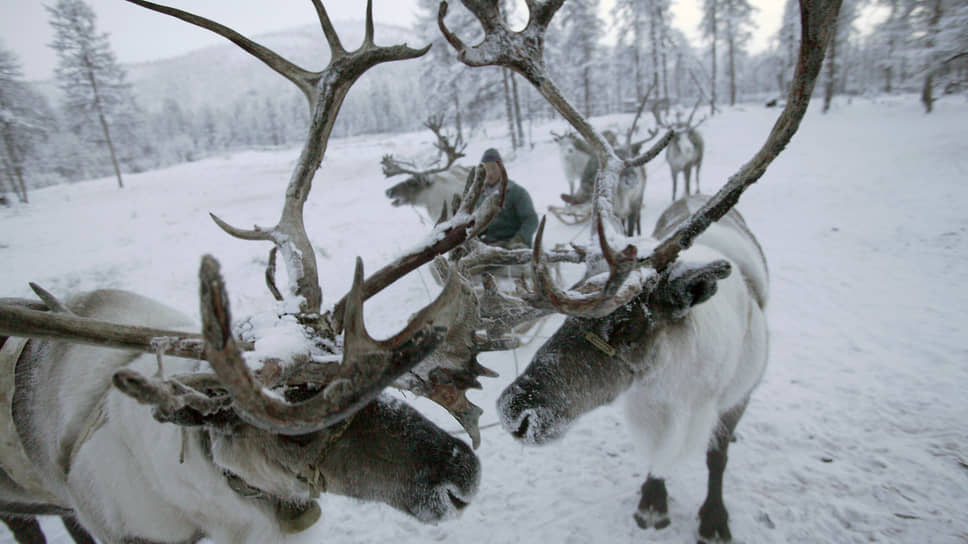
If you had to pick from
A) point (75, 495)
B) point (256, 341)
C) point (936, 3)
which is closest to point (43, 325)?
point (256, 341)

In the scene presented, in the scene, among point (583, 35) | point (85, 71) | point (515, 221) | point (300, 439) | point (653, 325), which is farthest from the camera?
point (583, 35)

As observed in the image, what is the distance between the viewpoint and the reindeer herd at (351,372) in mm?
1173

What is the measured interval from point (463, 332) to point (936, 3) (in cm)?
1155

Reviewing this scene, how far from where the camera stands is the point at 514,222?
5.87 metres

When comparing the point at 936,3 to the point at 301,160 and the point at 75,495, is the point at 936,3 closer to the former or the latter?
the point at 301,160

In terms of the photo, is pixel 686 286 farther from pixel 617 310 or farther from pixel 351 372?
pixel 351 372

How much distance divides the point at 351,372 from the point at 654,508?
2.71 metres

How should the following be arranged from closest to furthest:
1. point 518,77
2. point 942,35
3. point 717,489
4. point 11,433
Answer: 1. point 11,433
2. point 717,489
3. point 942,35
4. point 518,77

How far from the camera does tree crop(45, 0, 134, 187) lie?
23.4 m

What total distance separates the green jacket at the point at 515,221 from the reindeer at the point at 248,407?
3523mm

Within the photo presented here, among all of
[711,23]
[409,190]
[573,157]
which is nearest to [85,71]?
[409,190]

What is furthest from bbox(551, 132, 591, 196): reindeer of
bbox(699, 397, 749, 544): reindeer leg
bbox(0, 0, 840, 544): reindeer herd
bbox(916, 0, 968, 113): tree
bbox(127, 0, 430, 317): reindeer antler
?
bbox(127, 0, 430, 317): reindeer antler

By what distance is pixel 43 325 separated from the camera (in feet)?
3.85

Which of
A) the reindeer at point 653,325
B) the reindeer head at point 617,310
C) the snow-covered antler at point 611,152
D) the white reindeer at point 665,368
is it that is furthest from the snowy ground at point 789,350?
the snow-covered antler at point 611,152
